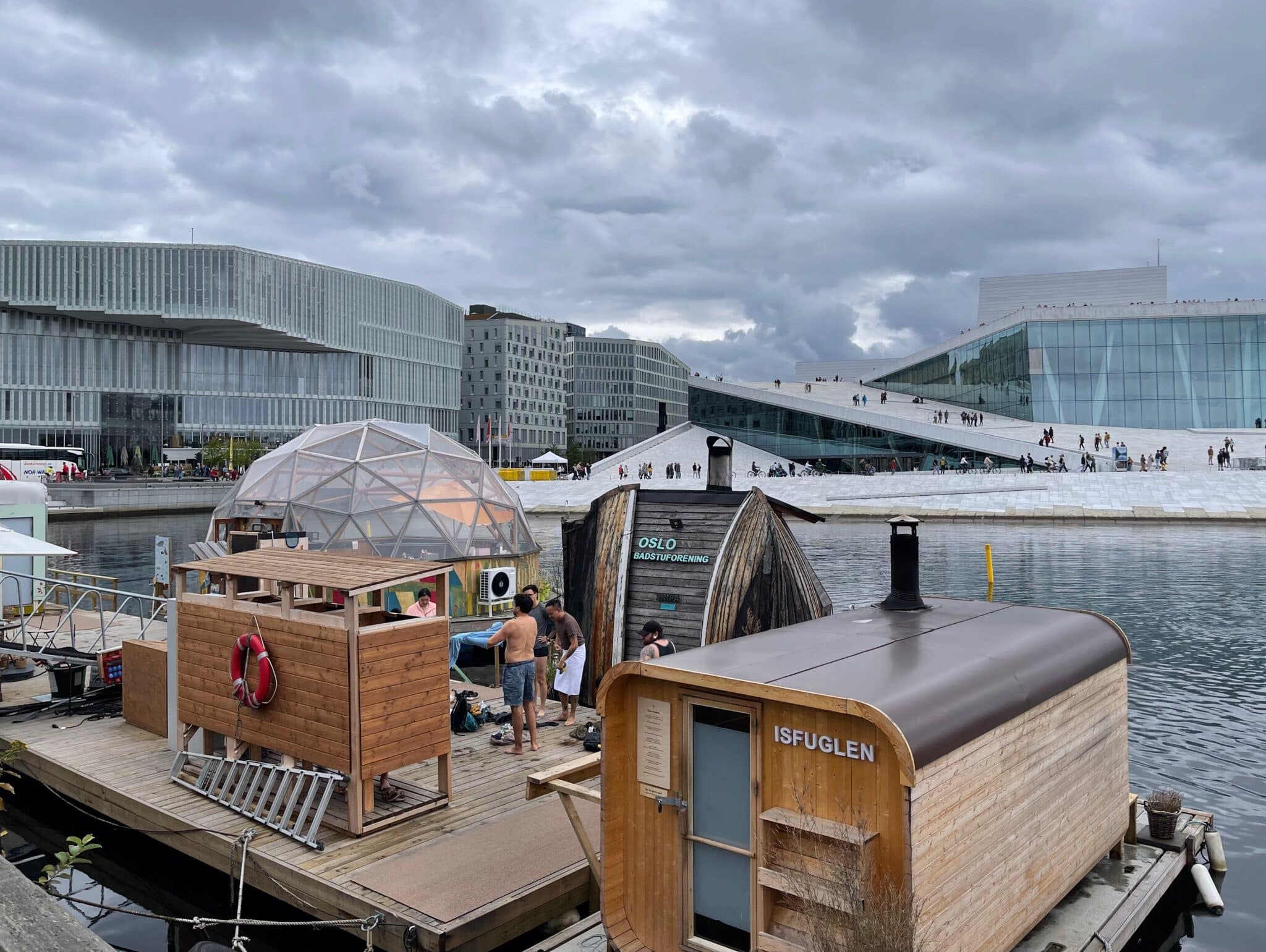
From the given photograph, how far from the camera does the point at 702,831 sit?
6.58 m

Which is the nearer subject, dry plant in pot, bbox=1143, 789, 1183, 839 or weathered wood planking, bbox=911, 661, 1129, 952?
weathered wood planking, bbox=911, 661, 1129, 952

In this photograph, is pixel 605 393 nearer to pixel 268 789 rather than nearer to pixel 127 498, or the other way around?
pixel 127 498

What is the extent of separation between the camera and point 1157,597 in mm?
26031

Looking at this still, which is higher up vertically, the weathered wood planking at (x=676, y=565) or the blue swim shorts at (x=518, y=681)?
the weathered wood planking at (x=676, y=565)

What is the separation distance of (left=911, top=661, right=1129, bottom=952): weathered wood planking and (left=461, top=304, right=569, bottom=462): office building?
130496 millimetres

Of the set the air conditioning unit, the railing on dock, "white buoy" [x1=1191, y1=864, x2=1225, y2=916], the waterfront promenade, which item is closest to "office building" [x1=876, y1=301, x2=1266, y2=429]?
the waterfront promenade

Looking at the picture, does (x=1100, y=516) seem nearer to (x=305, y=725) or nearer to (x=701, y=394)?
(x=305, y=725)

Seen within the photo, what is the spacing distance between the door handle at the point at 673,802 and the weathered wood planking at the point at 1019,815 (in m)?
1.61

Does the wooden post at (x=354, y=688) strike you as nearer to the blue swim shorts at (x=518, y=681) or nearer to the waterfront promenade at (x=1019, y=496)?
the blue swim shorts at (x=518, y=681)

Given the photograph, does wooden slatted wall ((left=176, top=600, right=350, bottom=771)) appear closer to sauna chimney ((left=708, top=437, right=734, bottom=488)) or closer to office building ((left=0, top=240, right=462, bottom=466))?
sauna chimney ((left=708, top=437, right=734, bottom=488))

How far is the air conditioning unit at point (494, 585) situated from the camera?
69.1 ft

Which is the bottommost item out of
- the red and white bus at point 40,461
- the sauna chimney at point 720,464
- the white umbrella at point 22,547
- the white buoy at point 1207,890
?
the white buoy at point 1207,890

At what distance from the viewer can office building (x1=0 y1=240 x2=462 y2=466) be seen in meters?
90.3

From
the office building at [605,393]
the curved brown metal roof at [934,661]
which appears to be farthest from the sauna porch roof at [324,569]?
the office building at [605,393]
